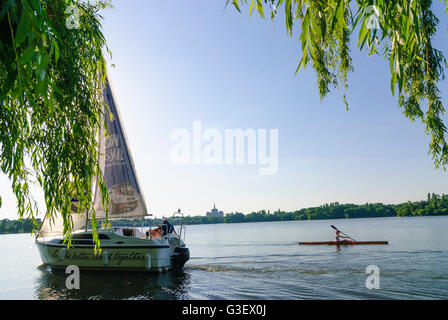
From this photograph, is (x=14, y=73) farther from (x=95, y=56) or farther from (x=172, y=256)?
(x=172, y=256)

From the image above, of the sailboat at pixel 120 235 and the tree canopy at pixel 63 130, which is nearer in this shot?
the tree canopy at pixel 63 130

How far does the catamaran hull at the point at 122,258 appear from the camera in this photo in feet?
52.5

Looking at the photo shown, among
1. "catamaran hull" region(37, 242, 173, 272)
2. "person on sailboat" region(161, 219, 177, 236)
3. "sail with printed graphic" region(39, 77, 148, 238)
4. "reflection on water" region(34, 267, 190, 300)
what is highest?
"sail with printed graphic" region(39, 77, 148, 238)

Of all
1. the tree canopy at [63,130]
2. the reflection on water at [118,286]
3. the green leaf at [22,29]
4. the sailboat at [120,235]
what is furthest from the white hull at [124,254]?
the green leaf at [22,29]

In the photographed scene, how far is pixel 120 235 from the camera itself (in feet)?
53.3

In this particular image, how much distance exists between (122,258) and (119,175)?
170 inches

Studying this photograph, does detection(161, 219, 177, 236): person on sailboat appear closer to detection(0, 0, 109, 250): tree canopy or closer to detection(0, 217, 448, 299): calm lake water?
detection(0, 217, 448, 299): calm lake water

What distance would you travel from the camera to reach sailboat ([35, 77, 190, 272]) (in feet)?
52.5

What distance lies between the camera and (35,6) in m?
2.36

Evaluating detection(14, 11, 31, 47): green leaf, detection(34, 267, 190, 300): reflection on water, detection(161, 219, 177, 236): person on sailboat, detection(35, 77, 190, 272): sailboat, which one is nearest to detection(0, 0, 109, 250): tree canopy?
detection(14, 11, 31, 47): green leaf

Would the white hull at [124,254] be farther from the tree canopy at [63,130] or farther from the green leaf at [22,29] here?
the green leaf at [22,29]

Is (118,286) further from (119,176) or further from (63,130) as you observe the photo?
(63,130)
